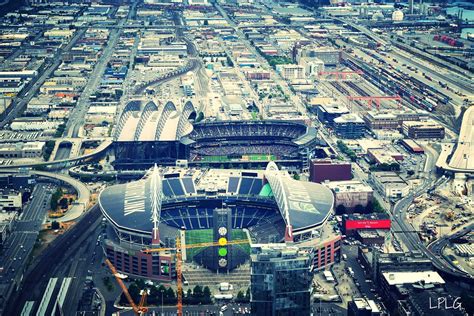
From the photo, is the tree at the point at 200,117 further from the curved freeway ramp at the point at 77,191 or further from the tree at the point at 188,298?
the tree at the point at 188,298

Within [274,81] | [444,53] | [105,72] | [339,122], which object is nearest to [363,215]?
[339,122]

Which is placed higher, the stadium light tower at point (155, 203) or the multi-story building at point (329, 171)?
the stadium light tower at point (155, 203)

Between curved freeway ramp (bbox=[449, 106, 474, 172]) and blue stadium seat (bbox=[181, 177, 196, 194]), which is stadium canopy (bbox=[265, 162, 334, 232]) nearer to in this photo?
blue stadium seat (bbox=[181, 177, 196, 194])

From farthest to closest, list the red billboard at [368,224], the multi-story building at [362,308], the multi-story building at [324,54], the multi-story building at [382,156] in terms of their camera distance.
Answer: the multi-story building at [324,54], the multi-story building at [382,156], the red billboard at [368,224], the multi-story building at [362,308]

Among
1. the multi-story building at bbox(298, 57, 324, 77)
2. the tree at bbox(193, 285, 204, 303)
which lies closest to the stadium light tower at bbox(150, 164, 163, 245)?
the tree at bbox(193, 285, 204, 303)

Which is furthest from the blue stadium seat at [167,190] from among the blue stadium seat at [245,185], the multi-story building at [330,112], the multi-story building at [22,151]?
the multi-story building at [330,112]

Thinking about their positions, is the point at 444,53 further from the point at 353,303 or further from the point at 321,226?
the point at 353,303
